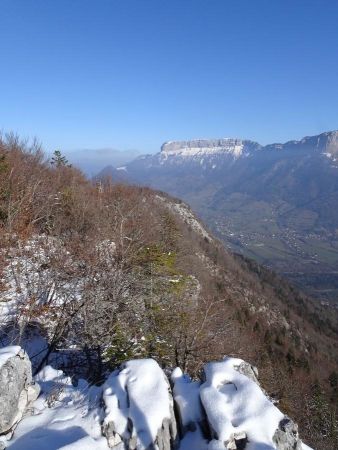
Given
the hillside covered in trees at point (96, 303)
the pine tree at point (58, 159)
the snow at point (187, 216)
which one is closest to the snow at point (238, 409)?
the hillside covered in trees at point (96, 303)

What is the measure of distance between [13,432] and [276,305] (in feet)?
235

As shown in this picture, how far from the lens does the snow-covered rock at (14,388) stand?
7.43 meters

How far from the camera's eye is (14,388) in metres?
7.78

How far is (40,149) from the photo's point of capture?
39.5 m

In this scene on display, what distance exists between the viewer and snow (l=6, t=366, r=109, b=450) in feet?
23.2

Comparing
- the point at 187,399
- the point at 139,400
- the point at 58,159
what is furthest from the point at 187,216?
the point at 139,400

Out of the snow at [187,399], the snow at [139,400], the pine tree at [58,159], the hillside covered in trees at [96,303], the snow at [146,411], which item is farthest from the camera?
the pine tree at [58,159]

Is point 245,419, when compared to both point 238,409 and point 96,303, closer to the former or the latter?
point 238,409

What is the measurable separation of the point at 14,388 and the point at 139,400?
261 cm

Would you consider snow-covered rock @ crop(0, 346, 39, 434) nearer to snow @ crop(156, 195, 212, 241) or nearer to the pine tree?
the pine tree

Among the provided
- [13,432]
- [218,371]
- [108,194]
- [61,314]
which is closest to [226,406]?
[218,371]

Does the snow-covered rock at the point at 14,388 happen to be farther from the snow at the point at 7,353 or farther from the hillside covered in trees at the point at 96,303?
the hillside covered in trees at the point at 96,303

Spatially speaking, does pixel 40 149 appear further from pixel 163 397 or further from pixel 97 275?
pixel 163 397

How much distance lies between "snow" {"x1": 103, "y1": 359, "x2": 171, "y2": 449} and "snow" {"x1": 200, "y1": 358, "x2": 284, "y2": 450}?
3.20ft
